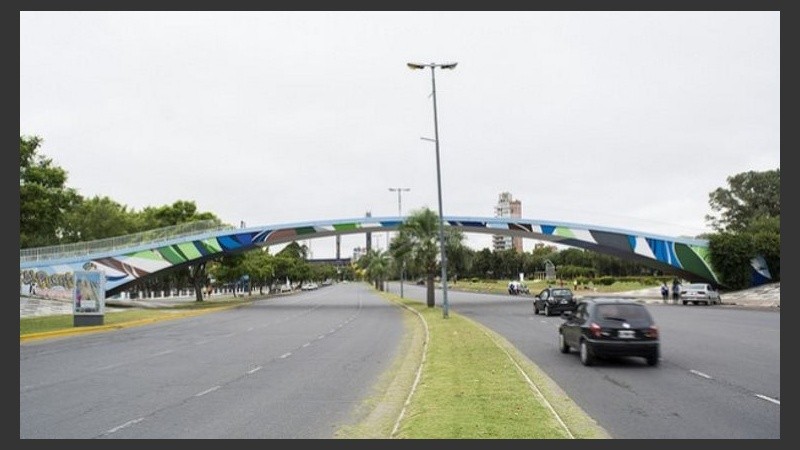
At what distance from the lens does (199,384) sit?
1380 cm

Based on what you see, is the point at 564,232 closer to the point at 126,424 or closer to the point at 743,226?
the point at 743,226

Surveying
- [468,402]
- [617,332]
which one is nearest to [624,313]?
[617,332]

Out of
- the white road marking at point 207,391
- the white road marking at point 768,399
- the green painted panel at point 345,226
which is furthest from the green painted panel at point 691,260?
the white road marking at point 207,391

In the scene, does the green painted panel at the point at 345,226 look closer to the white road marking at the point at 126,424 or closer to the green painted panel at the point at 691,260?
the green painted panel at the point at 691,260

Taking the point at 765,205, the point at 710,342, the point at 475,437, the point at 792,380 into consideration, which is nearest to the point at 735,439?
the point at 475,437

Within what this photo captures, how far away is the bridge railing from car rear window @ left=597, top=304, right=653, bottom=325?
1803 inches

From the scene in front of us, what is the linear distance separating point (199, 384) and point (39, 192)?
20570 millimetres

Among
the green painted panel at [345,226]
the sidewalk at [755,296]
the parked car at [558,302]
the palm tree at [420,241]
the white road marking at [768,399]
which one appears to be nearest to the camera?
the white road marking at [768,399]

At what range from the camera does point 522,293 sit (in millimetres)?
74375

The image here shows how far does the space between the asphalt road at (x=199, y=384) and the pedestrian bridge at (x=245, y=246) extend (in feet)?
93.1

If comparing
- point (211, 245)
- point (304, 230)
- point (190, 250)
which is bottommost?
point (190, 250)

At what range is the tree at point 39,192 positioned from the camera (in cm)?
2995

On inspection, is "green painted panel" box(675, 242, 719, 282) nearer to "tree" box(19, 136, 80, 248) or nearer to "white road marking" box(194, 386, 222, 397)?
"tree" box(19, 136, 80, 248)

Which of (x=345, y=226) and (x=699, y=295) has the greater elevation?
(x=345, y=226)
